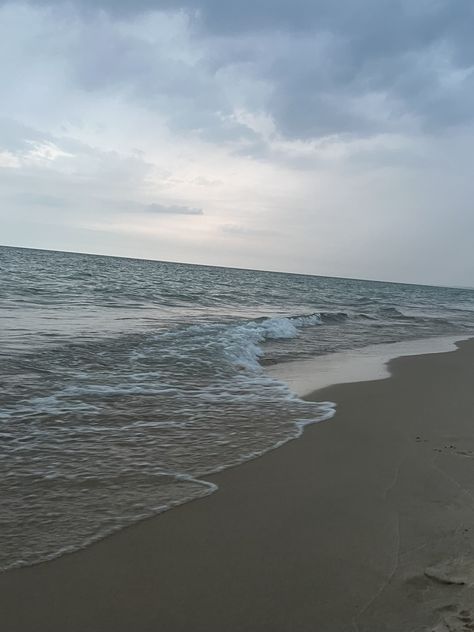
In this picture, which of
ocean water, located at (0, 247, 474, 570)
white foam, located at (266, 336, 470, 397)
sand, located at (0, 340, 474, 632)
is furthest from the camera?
white foam, located at (266, 336, 470, 397)

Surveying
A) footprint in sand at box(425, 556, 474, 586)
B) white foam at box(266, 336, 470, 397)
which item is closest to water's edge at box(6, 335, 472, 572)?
white foam at box(266, 336, 470, 397)

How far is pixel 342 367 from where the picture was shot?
9.99m

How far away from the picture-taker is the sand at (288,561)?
236 centimetres

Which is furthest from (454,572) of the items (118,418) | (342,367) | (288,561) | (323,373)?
(342,367)

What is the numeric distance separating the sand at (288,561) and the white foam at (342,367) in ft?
10.8

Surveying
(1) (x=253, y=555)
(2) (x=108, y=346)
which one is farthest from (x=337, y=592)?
(2) (x=108, y=346)

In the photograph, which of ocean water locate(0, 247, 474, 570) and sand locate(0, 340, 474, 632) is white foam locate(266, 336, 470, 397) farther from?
sand locate(0, 340, 474, 632)

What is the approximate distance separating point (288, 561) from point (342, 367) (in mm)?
7396

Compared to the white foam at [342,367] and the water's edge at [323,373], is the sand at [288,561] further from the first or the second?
the white foam at [342,367]

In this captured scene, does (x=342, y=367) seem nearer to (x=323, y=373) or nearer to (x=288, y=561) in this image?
(x=323, y=373)

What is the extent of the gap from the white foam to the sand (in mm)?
3296

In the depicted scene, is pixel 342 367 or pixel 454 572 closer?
pixel 454 572

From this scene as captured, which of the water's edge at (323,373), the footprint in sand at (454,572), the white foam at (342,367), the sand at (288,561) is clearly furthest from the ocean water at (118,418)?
the footprint in sand at (454,572)

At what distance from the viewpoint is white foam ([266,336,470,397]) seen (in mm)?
8359
